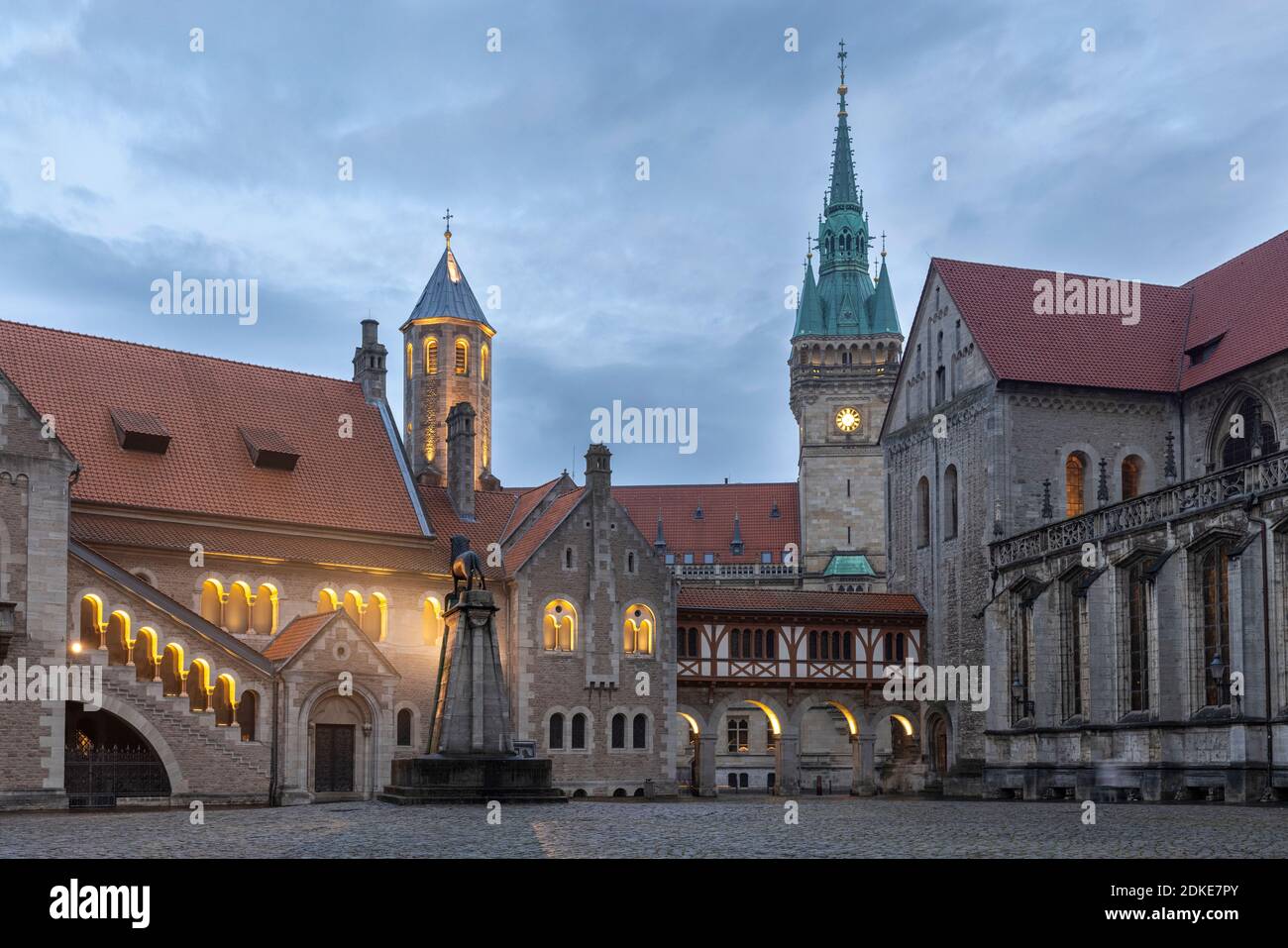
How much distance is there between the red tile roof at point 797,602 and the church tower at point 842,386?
3490 centimetres

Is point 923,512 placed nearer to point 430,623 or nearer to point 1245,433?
point 1245,433

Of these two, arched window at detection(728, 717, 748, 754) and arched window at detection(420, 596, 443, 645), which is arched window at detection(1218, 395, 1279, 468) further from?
arched window at detection(728, 717, 748, 754)

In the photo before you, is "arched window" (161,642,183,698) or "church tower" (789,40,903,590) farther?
"church tower" (789,40,903,590)

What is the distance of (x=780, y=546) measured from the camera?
99.8 m

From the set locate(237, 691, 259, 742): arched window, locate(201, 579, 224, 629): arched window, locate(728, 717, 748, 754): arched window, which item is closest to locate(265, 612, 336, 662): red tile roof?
locate(237, 691, 259, 742): arched window

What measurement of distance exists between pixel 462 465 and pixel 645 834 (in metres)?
35.0

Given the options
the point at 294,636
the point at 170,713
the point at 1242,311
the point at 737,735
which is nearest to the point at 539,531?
the point at 294,636

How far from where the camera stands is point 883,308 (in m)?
102

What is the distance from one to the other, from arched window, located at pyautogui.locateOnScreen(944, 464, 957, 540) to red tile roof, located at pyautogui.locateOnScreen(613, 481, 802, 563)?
144 ft

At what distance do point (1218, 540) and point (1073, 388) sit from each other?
14140 millimetres

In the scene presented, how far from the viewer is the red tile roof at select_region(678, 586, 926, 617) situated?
5581 centimetres

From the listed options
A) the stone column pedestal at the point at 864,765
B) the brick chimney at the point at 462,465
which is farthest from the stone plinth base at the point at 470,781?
the stone column pedestal at the point at 864,765
